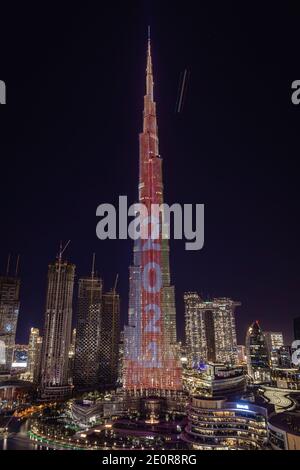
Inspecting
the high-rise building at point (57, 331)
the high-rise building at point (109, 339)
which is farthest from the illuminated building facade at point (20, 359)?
the high-rise building at point (57, 331)

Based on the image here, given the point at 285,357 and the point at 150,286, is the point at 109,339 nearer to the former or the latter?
Result: the point at 150,286

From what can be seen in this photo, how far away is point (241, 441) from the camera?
79.7 feet

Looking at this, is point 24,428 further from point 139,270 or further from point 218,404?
point 139,270

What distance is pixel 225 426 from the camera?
25422 millimetres

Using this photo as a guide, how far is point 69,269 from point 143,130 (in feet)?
104

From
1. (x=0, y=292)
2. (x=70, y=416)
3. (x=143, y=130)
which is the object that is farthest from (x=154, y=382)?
(x=0, y=292)

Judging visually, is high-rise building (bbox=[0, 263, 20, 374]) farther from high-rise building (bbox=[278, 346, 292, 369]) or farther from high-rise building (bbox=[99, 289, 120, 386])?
high-rise building (bbox=[278, 346, 292, 369])

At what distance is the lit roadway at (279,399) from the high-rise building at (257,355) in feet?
85.3

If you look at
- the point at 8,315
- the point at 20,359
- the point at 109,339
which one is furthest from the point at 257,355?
the point at 20,359

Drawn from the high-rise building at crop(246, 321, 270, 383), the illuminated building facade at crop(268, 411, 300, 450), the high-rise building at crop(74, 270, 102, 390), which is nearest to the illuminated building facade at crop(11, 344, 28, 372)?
the high-rise building at crop(74, 270, 102, 390)

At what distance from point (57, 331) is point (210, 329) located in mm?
53974

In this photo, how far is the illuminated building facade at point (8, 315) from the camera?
7019cm

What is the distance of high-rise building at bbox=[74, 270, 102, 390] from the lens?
66.2 meters

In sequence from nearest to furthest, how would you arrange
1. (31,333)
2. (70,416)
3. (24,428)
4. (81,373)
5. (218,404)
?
1. (218,404)
2. (24,428)
3. (70,416)
4. (81,373)
5. (31,333)
